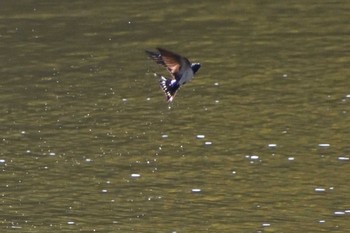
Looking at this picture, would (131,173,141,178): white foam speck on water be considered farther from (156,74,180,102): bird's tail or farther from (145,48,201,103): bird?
(145,48,201,103): bird

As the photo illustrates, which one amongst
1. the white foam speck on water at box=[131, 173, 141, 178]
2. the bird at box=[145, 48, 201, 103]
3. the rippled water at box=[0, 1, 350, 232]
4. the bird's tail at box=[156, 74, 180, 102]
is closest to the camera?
the bird at box=[145, 48, 201, 103]

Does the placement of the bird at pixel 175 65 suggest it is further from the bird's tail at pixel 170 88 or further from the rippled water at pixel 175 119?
the rippled water at pixel 175 119

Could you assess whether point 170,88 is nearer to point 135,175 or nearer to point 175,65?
point 175,65

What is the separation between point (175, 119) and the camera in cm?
2248

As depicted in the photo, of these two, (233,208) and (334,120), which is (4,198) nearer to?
(233,208)

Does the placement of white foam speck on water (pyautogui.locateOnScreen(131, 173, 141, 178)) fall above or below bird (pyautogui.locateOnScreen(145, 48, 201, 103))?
above

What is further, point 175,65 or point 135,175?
point 135,175

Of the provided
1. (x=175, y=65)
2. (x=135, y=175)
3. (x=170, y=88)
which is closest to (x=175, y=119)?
(x=135, y=175)

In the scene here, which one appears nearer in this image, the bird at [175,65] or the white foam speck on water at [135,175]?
the bird at [175,65]

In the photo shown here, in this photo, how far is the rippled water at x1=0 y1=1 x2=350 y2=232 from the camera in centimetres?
1792

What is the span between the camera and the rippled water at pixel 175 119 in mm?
17922

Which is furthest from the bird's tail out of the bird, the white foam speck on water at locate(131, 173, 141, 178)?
the white foam speck on water at locate(131, 173, 141, 178)

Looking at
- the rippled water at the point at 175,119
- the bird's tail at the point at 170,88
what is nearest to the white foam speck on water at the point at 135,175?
the rippled water at the point at 175,119

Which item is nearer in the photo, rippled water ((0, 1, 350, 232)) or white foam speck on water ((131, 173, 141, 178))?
rippled water ((0, 1, 350, 232))
